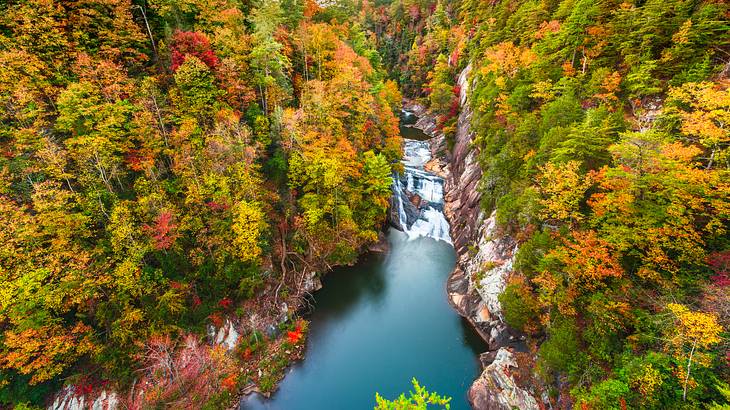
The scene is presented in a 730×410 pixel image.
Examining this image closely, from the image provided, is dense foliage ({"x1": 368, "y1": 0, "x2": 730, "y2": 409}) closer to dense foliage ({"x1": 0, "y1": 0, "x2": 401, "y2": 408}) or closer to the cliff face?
the cliff face

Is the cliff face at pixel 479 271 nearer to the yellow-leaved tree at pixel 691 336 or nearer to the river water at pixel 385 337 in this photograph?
the river water at pixel 385 337

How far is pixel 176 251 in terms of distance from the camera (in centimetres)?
1942

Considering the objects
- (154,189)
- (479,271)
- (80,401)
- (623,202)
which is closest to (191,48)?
(154,189)

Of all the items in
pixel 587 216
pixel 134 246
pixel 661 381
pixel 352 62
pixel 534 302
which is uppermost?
pixel 352 62

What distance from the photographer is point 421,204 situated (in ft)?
120

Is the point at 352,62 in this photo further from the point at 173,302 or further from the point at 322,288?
the point at 173,302

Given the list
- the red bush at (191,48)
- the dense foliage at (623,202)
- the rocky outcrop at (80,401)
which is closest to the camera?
the dense foliage at (623,202)

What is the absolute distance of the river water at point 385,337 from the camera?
19.5 meters

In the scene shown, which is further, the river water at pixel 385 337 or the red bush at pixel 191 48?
the red bush at pixel 191 48

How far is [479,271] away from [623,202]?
39.9 feet

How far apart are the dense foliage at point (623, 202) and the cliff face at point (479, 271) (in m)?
1.73

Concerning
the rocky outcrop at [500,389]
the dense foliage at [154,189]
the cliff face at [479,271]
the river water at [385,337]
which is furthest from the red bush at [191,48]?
the rocky outcrop at [500,389]

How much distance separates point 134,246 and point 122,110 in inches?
361

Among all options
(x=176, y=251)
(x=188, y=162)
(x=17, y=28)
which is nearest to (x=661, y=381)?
(x=176, y=251)
